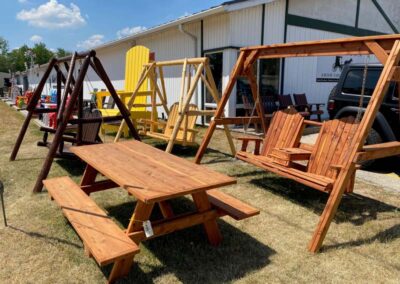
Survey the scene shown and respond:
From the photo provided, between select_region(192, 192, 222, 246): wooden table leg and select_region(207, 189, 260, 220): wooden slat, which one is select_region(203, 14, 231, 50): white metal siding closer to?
select_region(207, 189, 260, 220): wooden slat

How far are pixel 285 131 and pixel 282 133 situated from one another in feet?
0.17

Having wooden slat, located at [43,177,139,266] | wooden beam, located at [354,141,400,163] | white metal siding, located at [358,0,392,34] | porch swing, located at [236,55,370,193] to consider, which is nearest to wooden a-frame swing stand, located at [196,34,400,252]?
wooden beam, located at [354,141,400,163]

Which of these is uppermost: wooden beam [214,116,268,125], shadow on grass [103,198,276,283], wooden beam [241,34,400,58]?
wooden beam [241,34,400,58]

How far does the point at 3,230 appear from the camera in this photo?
11.0 ft

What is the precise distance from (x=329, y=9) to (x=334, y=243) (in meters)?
10.5

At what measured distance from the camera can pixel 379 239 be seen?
3197 millimetres

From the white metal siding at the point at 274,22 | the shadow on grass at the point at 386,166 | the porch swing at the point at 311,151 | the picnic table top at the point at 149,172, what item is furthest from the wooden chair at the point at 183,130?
the white metal siding at the point at 274,22

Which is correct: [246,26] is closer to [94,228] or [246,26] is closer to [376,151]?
[376,151]

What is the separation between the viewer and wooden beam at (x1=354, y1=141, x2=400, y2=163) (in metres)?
2.99

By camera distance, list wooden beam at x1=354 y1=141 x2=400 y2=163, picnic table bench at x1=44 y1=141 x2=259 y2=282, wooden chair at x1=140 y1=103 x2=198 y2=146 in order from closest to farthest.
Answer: picnic table bench at x1=44 y1=141 x2=259 y2=282 < wooden beam at x1=354 y1=141 x2=400 y2=163 < wooden chair at x1=140 y1=103 x2=198 y2=146

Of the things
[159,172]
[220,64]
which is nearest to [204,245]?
[159,172]

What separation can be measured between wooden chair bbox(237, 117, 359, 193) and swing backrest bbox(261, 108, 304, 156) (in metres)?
0.29

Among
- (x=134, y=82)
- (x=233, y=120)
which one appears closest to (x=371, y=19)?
(x=134, y=82)

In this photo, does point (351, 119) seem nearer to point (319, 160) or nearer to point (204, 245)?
point (319, 160)
